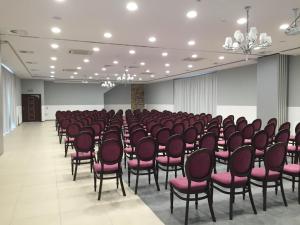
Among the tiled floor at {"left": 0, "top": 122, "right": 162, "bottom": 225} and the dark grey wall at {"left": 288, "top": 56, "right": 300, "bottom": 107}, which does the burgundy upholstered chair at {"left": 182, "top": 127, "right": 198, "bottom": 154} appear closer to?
the tiled floor at {"left": 0, "top": 122, "right": 162, "bottom": 225}

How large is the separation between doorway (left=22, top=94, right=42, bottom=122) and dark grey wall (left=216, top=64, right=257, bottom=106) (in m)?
15.0

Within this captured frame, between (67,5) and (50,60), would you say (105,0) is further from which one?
(50,60)

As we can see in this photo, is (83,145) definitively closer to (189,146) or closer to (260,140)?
(189,146)

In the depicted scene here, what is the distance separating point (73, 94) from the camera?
82.6 ft

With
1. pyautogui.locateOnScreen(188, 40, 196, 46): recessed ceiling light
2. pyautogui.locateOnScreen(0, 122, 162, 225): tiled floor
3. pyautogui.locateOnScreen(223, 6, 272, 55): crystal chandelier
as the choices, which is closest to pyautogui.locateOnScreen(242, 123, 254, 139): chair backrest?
pyautogui.locateOnScreen(223, 6, 272, 55): crystal chandelier

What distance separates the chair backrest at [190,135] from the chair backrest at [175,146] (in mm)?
1393

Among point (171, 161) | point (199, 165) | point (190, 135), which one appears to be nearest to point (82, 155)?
point (171, 161)

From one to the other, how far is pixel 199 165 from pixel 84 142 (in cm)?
294

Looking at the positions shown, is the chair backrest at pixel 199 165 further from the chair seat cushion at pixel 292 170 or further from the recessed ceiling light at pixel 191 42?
the recessed ceiling light at pixel 191 42

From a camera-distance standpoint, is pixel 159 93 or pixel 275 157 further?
pixel 159 93

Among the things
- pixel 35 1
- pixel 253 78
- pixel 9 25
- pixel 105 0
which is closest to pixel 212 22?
pixel 105 0

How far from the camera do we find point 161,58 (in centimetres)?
1211

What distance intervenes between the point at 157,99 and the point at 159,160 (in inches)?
837

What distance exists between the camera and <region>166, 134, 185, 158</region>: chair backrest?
4748 millimetres
